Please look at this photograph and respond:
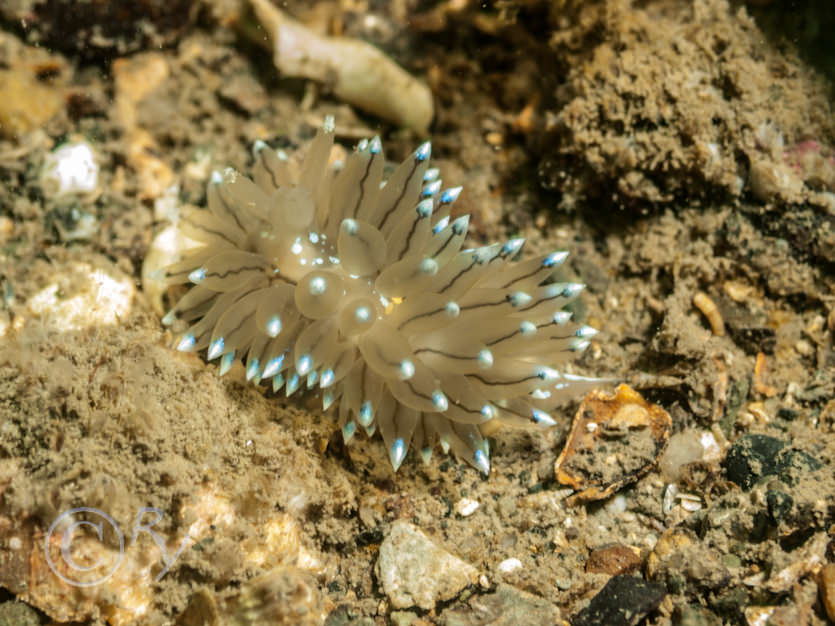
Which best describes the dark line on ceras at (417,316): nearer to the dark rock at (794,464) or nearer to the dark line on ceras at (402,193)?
the dark line on ceras at (402,193)

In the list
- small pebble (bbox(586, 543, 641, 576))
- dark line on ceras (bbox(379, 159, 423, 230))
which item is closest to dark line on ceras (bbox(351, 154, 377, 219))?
dark line on ceras (bbox(379, 159, 423, 230))

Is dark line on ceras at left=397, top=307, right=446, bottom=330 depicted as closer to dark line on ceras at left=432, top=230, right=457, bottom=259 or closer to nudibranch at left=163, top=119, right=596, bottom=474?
nudibranch at left=163, top=119, right=596, bottom=474

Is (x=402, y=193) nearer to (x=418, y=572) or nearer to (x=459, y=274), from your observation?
(x=459, y=274)

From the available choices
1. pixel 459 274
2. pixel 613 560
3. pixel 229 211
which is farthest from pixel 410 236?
pixel 613 560

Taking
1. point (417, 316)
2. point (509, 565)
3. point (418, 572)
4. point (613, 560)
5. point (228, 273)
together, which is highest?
point (417, 316)

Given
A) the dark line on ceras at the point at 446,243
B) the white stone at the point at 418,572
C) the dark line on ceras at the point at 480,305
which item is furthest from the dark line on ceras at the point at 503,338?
the white stone at the point at 418,572
